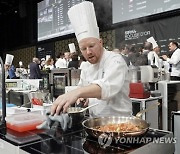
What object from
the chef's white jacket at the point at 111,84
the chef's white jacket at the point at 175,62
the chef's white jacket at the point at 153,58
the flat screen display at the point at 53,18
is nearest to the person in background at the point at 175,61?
the chef's white jacket at the point at 175,62

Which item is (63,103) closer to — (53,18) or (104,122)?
(104,122)

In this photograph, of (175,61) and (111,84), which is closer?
(111,84)

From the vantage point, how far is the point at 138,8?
596cm

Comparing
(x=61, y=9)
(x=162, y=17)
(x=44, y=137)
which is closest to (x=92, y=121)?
(x=44, y=137)

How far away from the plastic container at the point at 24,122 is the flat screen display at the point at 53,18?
250 inches

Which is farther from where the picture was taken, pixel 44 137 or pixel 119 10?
pixel 119 10

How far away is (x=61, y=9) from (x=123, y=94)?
684 cm

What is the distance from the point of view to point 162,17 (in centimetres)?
604

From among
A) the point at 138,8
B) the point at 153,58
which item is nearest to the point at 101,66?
the point at 153,58

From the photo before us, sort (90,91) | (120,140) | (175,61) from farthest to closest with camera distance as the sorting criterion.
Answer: (175,61) < (90,91) < (120,140)

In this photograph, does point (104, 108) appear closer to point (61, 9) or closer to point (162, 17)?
point (162, 17)

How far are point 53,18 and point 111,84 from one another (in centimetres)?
740

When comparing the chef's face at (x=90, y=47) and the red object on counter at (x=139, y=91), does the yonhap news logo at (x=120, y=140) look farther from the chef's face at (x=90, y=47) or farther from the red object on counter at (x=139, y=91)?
the red object on counter at (x=139, y=91)

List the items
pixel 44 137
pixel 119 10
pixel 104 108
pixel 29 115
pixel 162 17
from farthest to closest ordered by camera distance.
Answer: pixel 119 10 < pixel 162 17 < pixel 104 108 < pixel 29 115 < pixel 44 137
